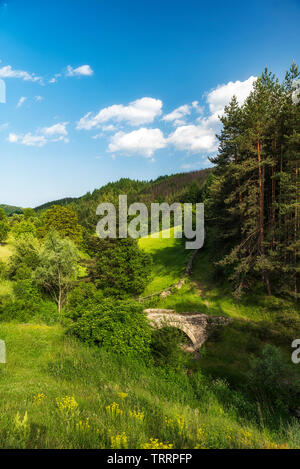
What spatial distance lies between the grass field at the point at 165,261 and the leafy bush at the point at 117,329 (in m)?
14.2

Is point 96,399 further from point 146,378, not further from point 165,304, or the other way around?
point 165,304

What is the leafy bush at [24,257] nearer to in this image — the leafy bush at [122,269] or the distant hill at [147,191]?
the leafy bush at [122,269]

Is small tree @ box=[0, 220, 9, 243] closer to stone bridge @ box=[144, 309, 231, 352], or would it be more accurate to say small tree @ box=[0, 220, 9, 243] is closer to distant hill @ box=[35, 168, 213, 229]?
distant hill @ box=[35, 168, 213, 229]

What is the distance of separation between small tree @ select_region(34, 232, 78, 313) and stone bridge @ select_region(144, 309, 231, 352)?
1201cm

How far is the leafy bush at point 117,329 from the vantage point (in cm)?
1204

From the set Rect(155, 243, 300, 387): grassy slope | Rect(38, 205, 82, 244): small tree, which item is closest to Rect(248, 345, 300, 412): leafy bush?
Rect(155, 243, 300, 387): grassy slope

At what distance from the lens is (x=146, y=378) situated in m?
9.22

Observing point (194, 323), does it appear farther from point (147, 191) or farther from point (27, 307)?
point (147, 191)

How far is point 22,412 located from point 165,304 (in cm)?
2063

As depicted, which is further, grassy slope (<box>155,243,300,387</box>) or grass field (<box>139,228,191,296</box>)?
grass field (<box>139,228,191,296</box>)

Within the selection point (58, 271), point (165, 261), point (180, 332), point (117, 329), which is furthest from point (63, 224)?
point (117, 329)

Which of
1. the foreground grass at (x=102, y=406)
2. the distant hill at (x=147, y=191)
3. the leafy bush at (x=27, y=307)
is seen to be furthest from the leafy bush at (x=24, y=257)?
the distant hill at (x=147, y=191)

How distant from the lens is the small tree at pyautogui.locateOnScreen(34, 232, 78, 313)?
25.4 metres

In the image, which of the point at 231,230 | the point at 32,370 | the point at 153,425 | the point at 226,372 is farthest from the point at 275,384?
the point at 231,230
